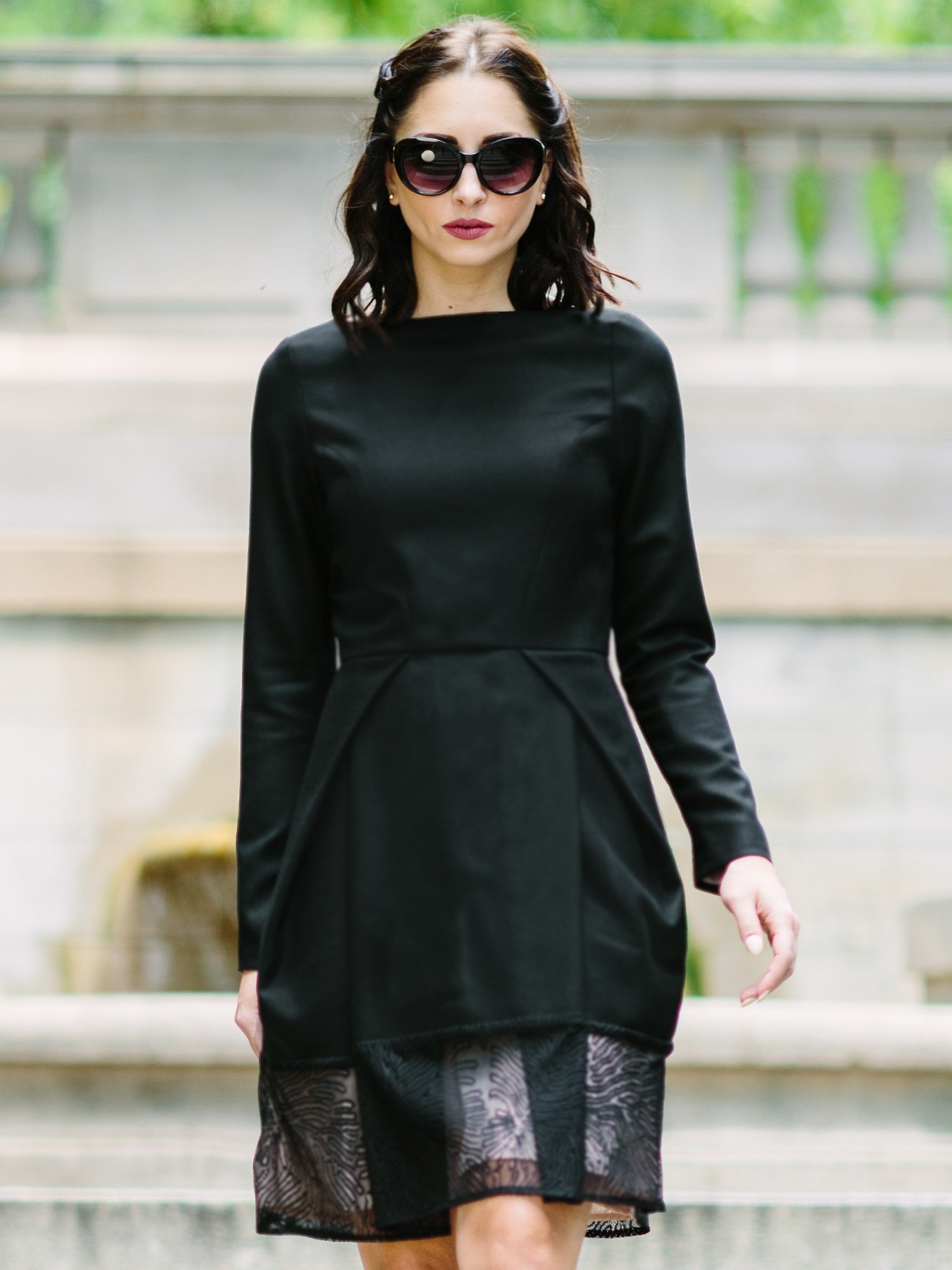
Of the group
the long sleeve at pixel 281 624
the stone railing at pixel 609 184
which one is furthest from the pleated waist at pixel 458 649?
the stone railing at pixel 609 184

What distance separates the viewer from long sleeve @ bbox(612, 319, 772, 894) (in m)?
2.52

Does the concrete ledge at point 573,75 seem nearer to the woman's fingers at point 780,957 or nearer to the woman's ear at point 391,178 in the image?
the woman's ear at point 391,178

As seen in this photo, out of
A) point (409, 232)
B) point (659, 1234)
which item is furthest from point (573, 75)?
point (409, 232)

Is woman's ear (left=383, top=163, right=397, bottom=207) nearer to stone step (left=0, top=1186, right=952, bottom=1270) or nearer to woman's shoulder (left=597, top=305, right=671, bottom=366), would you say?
woman's shoulder (left=597, top=305, right=671, bottom=366)

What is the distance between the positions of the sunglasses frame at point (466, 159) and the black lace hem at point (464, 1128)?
1.12 metres

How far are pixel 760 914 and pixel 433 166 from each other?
1.09m

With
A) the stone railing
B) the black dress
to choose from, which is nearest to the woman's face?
the black dress

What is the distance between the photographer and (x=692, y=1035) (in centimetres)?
498

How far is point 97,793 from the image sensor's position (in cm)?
673

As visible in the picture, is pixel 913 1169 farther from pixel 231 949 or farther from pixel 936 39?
pixel 936 39

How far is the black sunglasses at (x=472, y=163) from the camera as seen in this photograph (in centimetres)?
257

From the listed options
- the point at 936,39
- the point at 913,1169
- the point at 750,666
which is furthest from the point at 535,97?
the point at 936,39

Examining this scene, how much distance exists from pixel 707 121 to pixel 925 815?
104 inches

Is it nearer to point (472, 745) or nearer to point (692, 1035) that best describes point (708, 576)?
point (692, 1035)
